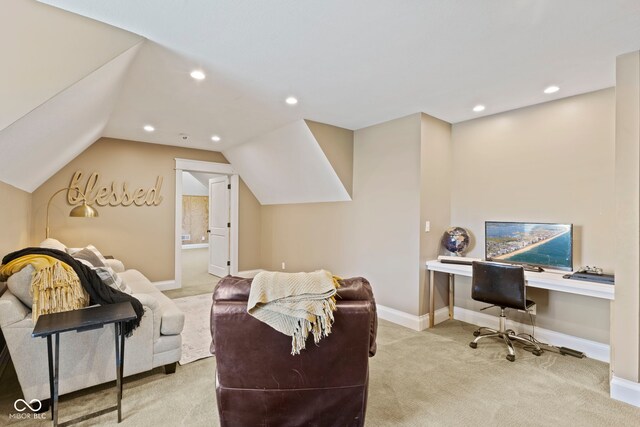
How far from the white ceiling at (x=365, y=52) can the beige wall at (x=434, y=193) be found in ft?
1.02

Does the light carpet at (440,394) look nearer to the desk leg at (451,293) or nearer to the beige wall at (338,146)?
the desk leg at (451,293)

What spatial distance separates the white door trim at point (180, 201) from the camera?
17.6 ft

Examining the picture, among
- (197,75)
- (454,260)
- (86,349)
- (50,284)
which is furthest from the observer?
(454,260)

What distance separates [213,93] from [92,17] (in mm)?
1270

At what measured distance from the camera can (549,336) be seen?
10.3 feet

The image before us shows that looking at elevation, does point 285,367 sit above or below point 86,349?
above

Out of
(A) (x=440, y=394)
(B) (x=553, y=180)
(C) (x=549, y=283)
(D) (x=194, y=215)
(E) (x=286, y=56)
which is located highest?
(E) (x=286, y=56)

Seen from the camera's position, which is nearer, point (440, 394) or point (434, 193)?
point (440, 394)

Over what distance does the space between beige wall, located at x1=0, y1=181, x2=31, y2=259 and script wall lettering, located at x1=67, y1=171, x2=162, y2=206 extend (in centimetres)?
85

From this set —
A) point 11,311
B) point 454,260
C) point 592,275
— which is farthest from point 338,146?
point 11,311

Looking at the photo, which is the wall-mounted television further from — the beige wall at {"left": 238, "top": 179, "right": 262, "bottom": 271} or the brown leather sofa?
the beige wall at {"left": 238, "top": 179, "right": 262, "bottom": 271}

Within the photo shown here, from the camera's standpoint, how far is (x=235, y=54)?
2273mm

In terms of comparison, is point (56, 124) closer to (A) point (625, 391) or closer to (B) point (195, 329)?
(B) point (195, 329)

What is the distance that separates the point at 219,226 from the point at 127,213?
178 cm
